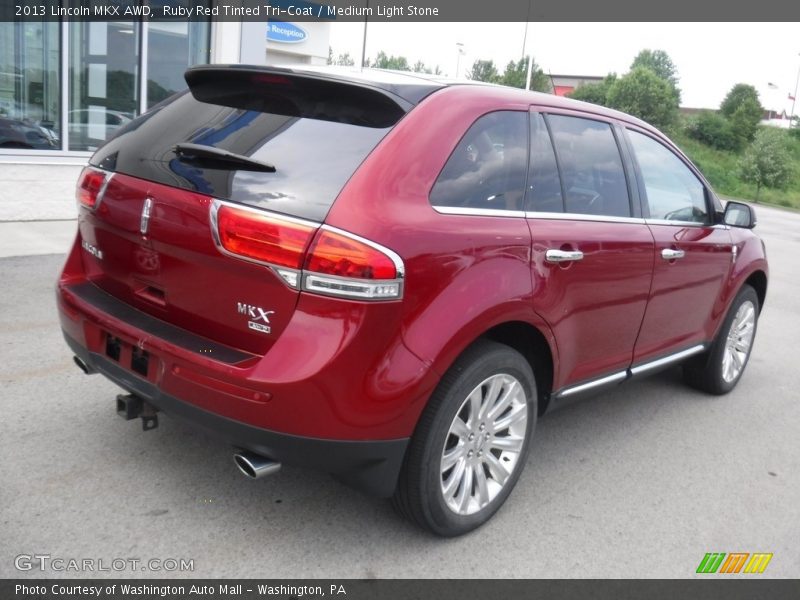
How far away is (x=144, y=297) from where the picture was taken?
2.99 meters

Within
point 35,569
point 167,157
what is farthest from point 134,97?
point 35,569

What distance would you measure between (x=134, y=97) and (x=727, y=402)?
349 inches

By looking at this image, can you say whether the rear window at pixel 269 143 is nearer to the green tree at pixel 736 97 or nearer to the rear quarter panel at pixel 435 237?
the rear quarter panel at pixel 435 237

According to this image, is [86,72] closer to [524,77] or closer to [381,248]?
→ [381,248]

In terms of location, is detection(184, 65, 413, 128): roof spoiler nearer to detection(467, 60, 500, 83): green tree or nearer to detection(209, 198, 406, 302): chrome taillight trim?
detection(209, 198, 406, 302): chrome taillight trim

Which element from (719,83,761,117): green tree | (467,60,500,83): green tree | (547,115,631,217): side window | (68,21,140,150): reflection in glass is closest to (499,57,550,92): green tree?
(467,60,500,83): green tree

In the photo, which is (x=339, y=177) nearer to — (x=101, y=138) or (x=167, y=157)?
(x=167, y=157)

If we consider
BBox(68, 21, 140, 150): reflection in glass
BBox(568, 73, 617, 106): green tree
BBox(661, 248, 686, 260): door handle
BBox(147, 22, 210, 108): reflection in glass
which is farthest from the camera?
BBox(568, 73, 617, 106): green tree

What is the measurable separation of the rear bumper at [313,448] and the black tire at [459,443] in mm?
109

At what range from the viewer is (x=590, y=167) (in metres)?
3.71

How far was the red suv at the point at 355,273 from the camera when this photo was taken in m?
2.54

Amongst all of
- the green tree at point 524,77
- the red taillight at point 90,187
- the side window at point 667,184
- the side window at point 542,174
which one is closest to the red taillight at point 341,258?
the side window at point 542,174

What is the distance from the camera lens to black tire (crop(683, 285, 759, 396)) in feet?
16.7

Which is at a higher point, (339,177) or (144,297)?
(339,177)
